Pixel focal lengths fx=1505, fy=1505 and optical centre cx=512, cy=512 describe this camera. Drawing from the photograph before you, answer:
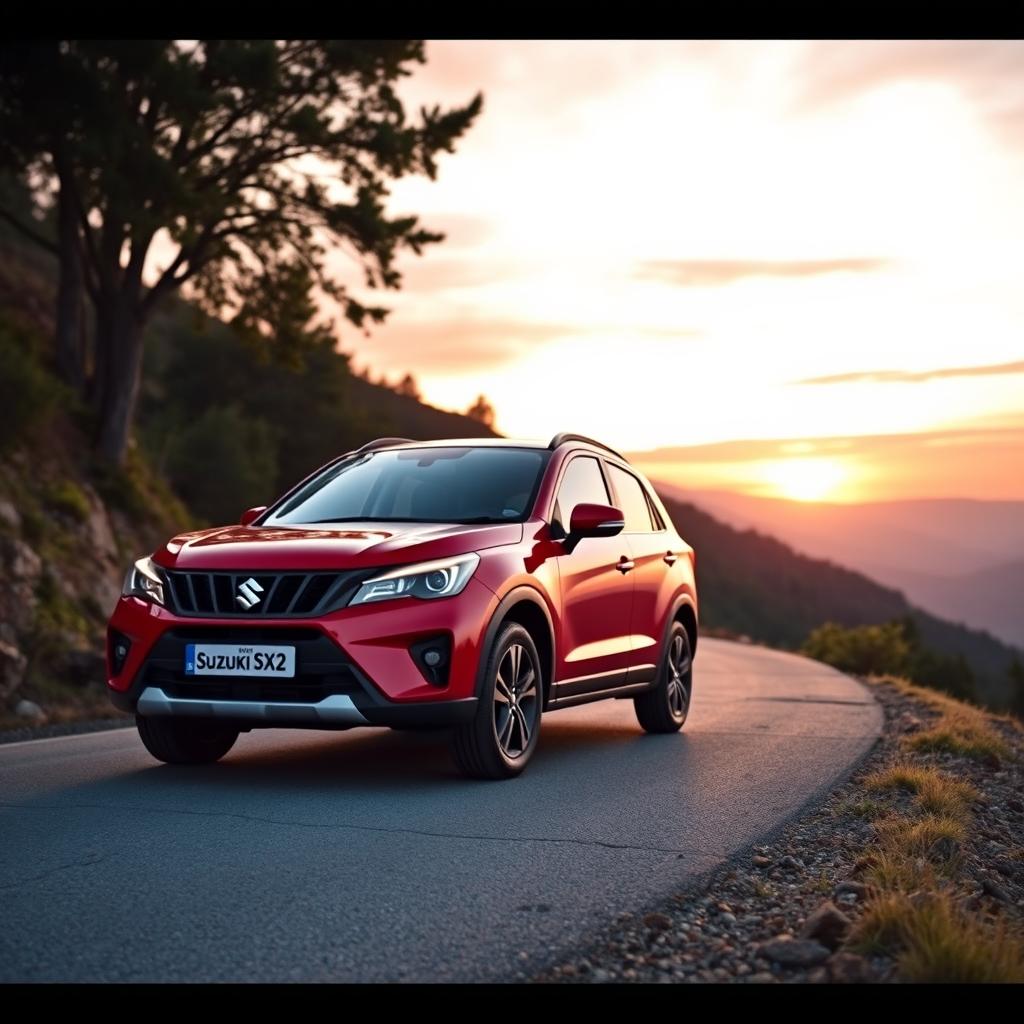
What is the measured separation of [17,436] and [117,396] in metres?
3.87

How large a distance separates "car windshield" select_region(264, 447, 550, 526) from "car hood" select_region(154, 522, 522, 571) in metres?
0.39

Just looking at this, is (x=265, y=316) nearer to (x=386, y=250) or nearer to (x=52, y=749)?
(x=386, y=250)

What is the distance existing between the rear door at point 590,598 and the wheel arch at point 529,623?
136 millimetres

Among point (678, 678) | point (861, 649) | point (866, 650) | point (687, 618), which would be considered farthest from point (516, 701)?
point (861, 649)

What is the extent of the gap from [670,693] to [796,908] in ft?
18.3

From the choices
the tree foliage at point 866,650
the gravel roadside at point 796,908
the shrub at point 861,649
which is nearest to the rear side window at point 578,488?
the gravel roadside at point 796,908

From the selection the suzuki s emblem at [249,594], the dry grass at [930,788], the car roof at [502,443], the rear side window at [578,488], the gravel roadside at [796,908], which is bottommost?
the dry grass at [930,788]

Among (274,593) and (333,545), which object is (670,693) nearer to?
(333,545)

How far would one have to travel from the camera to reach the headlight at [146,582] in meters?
8.09

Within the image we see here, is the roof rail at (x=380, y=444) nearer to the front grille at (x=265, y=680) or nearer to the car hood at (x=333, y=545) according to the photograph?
the car hood at (x=333, y=545)

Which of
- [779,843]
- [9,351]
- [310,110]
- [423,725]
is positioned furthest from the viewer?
[310,110]

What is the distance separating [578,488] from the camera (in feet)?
31.9
